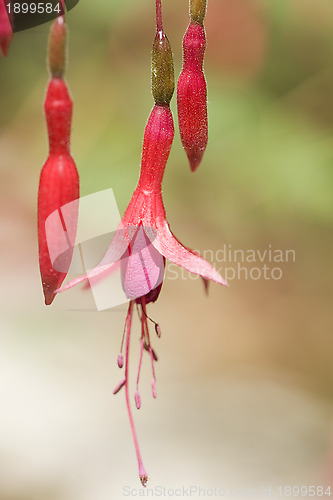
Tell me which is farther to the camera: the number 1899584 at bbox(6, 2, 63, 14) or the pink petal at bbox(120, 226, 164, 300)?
the number 1899584 at bbox(6, 2, 63, 14)

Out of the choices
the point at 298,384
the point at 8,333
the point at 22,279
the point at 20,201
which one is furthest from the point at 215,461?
the point at 20,201

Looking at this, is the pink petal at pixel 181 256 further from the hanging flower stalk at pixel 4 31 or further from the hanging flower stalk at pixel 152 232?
the hanging flower stalk at pixel 4 31

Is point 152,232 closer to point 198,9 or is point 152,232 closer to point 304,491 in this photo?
point 198,9

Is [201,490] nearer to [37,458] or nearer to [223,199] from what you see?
[37,458]

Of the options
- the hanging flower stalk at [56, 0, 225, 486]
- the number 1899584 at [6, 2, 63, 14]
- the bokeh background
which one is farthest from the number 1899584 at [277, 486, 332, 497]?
the number 1899584 at [6, 2, 63, 14]

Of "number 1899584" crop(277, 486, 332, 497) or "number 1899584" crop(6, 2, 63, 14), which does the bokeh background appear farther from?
"number 1899584" crop(6, 2, 63, 14)

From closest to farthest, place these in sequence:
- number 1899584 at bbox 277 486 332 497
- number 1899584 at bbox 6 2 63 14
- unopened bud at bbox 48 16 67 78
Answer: unopened bud at bbox 48 16 67 78 < number 1899584 at bbox 6 2 63 14 < number 1899584 at bbox 277 486 332 497

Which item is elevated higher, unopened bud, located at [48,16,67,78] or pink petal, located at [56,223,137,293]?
unopened bud, located at [48,16,67,78]
